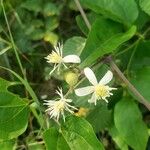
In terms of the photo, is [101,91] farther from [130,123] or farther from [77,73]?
[130,123]

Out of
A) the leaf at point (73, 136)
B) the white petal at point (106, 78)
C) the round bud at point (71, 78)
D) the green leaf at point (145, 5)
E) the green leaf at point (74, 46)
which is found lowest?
the leaf at point (73, 136)

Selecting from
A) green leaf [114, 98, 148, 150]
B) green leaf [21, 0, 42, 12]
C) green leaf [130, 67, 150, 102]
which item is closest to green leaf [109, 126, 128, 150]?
green leaf [114, 98, 148, 150]

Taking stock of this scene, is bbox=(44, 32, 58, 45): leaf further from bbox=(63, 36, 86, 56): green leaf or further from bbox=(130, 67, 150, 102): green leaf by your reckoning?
bbox=(130, 67, 150, 102): green leaf

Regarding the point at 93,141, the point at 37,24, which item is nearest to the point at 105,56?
the point at 93,141

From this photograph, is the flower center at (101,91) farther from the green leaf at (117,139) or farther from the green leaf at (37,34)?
the green leaf at (37,34)

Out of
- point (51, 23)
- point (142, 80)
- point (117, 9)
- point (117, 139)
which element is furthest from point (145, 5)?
point (51, 23)

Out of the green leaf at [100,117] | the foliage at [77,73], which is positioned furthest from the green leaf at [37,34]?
the green leaf at [100,117]
